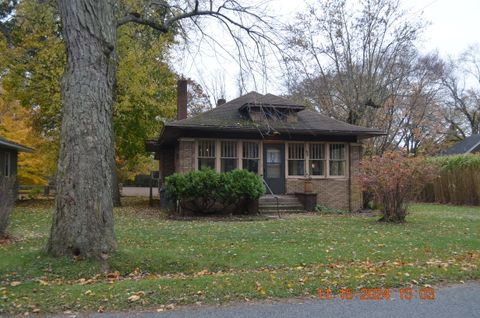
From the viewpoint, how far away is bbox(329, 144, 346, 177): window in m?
19.0

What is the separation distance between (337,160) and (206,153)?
5.86m

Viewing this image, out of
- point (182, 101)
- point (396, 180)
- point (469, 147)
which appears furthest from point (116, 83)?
point (469, 147)

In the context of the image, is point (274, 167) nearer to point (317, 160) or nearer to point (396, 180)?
point (317, 160)

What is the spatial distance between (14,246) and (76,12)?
4.94 meters

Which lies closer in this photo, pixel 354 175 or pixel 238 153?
pixel 238 153

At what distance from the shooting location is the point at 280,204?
55.7ft

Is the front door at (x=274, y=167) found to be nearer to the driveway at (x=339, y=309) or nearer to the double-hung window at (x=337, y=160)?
→ the double-hung window at (x=337, y=160)

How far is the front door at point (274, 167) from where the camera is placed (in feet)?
59.9

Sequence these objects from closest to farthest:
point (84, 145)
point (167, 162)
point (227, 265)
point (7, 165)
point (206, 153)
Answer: point (84, 145) → point (227, 265) → point (206, 153) → point (7, 165) → point (167, 162)

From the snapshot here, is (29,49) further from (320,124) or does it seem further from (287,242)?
(287,242)

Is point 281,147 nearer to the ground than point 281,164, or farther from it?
farther from it

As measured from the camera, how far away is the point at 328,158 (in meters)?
18.8

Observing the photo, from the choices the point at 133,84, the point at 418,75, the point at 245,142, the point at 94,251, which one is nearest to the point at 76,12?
the point at 94,251
